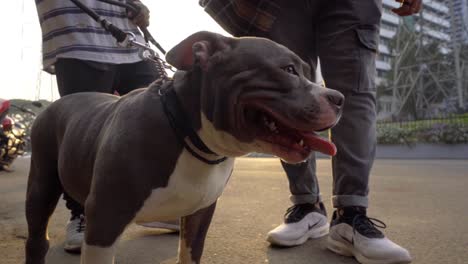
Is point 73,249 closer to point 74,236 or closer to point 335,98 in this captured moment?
point 74,236

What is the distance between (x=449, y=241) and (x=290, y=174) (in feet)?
3.42

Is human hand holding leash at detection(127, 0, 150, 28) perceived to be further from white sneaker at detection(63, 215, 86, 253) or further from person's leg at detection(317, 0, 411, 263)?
white sneaker at detection(63, 215, 86, 253)

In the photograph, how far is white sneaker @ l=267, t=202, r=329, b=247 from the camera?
108 inches

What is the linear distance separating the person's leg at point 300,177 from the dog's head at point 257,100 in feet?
3.25

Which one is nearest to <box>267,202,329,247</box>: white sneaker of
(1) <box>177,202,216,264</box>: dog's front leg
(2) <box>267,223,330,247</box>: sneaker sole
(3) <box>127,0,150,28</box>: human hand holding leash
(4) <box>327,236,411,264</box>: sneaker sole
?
(2) <box>267,223,330,247</box>: sneaker sole

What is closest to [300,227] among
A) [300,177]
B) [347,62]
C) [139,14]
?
[300,177]

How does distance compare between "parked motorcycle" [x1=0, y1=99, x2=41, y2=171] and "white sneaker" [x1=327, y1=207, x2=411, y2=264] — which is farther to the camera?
"parked motorcycle" [x1=0, y1=99, x2=41, y2=171]

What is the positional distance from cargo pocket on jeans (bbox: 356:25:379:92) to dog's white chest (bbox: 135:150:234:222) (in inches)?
47.4

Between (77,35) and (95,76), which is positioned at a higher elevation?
(77,35)

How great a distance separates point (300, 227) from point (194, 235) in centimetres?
85

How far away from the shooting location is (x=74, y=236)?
2.78 metres

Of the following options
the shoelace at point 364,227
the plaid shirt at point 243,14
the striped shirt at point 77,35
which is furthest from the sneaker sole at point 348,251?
the striped shirt at point 77,35

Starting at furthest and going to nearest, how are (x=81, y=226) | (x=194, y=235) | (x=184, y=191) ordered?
(x=81, y=226)
(x=194, y=235)
(x=184, y=191)

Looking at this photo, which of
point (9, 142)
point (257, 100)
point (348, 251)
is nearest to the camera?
point (257, 100)
